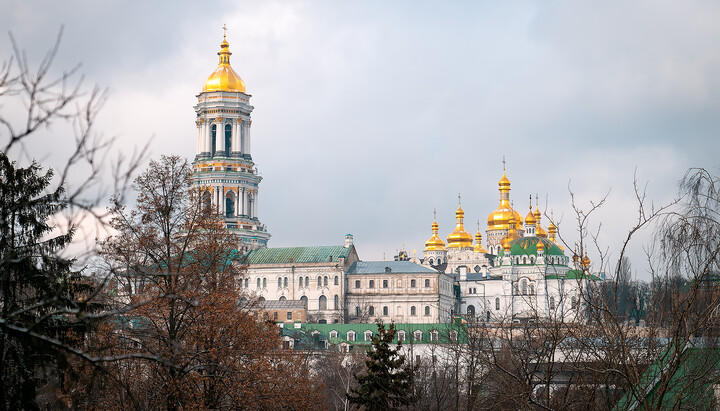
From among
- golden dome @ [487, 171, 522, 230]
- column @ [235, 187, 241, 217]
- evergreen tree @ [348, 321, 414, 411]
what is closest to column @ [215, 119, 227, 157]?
column @ [235, 187, 241, 217]

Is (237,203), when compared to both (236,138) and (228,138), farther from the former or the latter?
(228,138)

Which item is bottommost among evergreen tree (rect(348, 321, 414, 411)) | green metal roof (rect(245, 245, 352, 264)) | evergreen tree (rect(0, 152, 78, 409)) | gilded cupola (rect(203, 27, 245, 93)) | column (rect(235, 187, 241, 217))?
evergreen tree (rect(348, 321, 414, 411))

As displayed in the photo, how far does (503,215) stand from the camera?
550 feet

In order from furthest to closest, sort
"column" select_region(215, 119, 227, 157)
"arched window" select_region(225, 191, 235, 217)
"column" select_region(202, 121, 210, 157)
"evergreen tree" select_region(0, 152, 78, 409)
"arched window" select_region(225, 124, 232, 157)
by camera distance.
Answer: "arched window" select_region(225, 124, 232, 157) < "column" select_region(202, 121, 210, 157) < "column" select_region(215, 119, 227, 157) < "arched window" select_region(225, 191, 235, 217) < "evergreen tree" select_region(0, 152, 78, 409)

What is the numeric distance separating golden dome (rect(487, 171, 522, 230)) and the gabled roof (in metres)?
36.0

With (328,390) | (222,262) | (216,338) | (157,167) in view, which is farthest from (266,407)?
(328,390)

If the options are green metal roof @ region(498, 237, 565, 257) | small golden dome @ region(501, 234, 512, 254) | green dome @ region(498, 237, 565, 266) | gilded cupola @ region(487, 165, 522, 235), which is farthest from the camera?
gilded cupola @ region(487, 165, 522, 235)

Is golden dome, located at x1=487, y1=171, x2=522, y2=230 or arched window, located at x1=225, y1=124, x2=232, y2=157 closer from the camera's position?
arched window, located at x1=225, y1=124, x2=232, y2=157

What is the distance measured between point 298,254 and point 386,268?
1164 centimetres

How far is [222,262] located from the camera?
1139 inches

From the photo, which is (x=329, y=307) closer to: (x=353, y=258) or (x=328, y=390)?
(x=353, y=258)

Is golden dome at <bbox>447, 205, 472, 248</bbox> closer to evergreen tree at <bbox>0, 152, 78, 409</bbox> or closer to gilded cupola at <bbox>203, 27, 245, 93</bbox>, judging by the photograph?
gilded cupola at <bbox>203, 27, 245, 93</bbox>

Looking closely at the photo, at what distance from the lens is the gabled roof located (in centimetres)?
13188

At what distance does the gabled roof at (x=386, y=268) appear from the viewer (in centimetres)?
13188
